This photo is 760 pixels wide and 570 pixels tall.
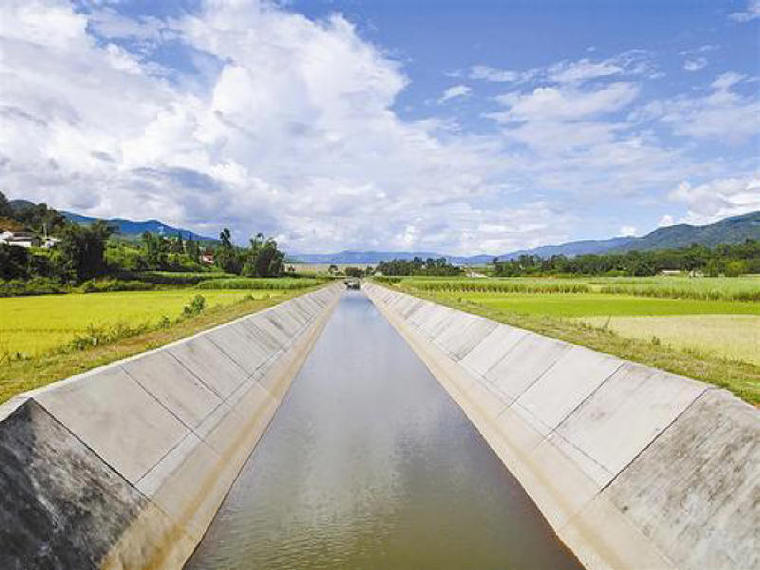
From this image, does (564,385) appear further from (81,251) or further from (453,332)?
(81,251)

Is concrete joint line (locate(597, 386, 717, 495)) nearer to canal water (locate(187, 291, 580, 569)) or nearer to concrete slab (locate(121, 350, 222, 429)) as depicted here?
canal water (locate(187, 291, 580, 569))

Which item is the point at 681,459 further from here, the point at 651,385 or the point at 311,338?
the point at 311,338

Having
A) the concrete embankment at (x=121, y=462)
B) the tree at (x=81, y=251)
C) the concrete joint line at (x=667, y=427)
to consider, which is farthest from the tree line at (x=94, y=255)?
the concrete joint line at (x=667, y=427)

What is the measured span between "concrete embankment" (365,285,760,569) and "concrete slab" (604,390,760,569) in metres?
0.01

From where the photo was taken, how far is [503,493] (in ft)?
29.3

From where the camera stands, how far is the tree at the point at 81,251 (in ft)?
208

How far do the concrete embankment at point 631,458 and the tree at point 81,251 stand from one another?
62155 mm

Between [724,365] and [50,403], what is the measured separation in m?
12.2

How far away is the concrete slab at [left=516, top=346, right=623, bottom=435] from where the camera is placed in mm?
10188

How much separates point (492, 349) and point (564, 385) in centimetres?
607

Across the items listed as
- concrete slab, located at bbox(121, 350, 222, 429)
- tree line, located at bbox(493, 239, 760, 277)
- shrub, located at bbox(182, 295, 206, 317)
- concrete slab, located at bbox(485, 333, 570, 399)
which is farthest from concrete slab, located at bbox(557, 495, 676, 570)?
tree line, located at bbox(493, 239, 760, 277)

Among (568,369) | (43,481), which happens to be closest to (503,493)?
(568,369)

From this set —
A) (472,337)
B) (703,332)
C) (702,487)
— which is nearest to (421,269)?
(703,332)

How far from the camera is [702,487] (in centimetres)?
609
